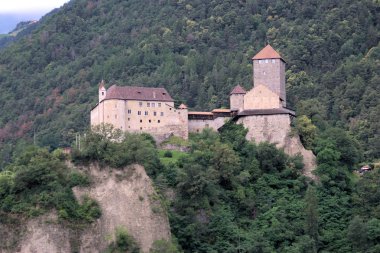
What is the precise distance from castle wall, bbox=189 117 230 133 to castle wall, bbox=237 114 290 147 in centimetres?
308

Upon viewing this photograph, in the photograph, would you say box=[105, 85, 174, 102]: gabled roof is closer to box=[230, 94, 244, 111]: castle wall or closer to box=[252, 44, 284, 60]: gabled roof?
box=[230, 94, 244, 111]: castle wall

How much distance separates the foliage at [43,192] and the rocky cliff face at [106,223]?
2.17ft

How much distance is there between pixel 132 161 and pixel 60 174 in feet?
18.7

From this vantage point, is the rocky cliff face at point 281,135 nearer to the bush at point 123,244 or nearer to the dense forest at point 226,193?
the dense forest at point 226,193

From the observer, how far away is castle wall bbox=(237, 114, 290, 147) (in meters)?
93.0

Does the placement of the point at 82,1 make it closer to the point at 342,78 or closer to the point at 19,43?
the point at 19,43

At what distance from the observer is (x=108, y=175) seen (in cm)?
8594

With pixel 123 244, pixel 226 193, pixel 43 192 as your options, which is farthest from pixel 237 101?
pixel 43 192

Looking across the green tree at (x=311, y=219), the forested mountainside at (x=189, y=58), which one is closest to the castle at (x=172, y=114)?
the green tree at (x=311, y=219)

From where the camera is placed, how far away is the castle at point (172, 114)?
92875 millimetres

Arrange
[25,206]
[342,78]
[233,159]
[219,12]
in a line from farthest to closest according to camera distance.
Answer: [219,12]
[342,78]
[233,159]
[25,206]

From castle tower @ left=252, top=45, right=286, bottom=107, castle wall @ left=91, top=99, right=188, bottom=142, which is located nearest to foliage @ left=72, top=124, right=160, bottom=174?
castle wall @ left=91, top=99, right=188, bottom=142

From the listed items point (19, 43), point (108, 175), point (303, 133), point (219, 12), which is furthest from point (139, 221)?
point (19, 43)

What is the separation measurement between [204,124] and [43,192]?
18423 mm
